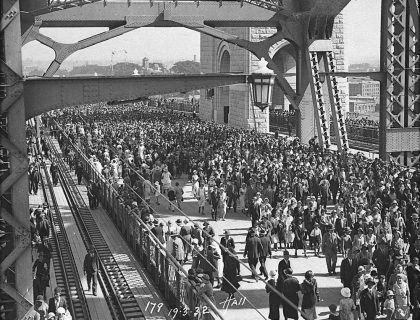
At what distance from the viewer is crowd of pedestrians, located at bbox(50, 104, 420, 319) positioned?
12.3 m

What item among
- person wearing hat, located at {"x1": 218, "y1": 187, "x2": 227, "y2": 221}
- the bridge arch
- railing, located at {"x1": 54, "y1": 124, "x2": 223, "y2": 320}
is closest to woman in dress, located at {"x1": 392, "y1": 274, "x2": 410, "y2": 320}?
railing, located at {"x1": 54, "y1": 124, "x2": 223, "y2": 320}

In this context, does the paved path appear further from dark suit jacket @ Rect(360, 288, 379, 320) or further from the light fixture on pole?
the light fixture on pole

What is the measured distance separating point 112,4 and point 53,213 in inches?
370

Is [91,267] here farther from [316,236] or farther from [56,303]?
[316,236]

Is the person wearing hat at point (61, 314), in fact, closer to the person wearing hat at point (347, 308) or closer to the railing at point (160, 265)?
the railing at point (160, 265)

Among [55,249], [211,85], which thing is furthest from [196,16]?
[211,85]

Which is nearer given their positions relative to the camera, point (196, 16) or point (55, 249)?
point (55, 249)

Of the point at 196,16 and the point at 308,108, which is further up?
the point at 196,16

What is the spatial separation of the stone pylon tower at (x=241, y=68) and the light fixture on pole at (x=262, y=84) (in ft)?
96.1

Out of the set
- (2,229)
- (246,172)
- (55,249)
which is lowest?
(55,249)

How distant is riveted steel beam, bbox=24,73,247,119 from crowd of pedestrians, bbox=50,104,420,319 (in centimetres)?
212

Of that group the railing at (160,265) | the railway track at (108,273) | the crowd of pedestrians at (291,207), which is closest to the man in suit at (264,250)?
the crowd of pedestrians at (291,207)

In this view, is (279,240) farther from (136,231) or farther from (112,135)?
(112,135)

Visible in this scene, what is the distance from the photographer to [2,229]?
488cm
